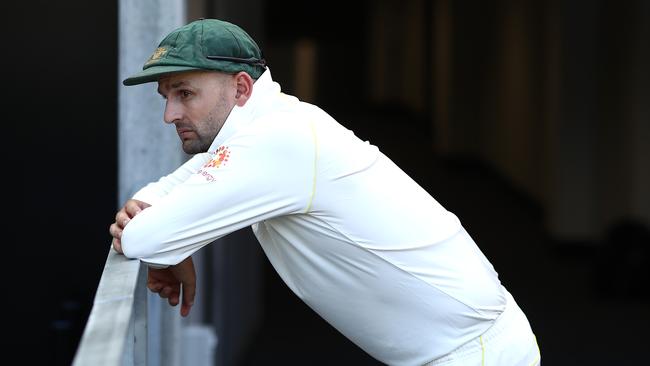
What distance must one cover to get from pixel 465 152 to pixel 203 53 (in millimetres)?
16319

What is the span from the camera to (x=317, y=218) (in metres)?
2.55

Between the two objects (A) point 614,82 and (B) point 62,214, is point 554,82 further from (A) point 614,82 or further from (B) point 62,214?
(B) point 62,214

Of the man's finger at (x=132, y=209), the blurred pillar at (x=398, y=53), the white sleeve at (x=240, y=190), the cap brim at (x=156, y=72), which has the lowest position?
the blurred pillar at (x=398, y=53)

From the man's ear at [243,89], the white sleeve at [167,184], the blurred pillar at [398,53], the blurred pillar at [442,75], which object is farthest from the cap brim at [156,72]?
the blurred pillar at [398,53]

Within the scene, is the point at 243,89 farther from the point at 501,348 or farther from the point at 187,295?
the point at 501,348

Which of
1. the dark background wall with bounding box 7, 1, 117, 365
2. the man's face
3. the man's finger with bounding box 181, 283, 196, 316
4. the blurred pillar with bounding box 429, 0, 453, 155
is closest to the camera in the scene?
the man's face

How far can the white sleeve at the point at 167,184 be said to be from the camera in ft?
9.55

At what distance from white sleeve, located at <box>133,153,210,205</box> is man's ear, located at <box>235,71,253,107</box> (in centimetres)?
32

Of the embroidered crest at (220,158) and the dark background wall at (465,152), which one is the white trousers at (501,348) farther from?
the dark background wall at (465,152)

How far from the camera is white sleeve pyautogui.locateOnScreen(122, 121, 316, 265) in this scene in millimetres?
2461

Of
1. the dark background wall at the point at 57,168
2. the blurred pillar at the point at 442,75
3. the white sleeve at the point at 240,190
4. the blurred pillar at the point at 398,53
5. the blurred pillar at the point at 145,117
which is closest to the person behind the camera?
the white sleeve at the point at 240,190

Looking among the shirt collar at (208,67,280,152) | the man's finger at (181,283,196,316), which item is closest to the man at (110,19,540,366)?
the shirt collar at (208,67,280,152)

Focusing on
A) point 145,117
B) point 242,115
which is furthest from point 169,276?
point 145,117

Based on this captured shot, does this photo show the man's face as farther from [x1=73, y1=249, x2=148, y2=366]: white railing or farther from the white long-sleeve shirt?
[x1=73, y1=249, x2=148, y2=366]: white railing
